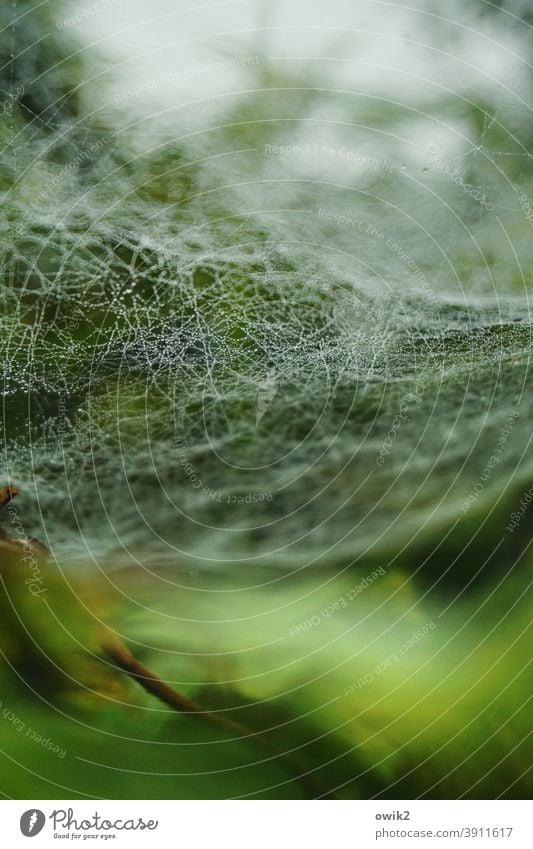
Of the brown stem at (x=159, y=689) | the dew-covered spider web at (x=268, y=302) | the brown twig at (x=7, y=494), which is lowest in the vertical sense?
the brown stem at (x=159, y=689)

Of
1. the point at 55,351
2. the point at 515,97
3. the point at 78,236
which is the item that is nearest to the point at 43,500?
the point at 55,351

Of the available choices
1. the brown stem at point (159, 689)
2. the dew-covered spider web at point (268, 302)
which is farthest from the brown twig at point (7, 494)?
the brown stem at point (159, 689)

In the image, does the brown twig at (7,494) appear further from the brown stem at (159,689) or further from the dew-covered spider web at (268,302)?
the brown stem at (159,689)

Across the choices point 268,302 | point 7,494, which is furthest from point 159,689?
point 268,302

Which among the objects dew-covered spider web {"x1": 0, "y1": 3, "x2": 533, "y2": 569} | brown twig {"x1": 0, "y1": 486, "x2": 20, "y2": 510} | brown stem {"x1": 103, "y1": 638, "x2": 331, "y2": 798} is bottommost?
brown stem {"x1": 103, "y1": 638, "x2": 331, "y2": 798}

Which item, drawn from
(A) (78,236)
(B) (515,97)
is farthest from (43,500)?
(B) (515,97)

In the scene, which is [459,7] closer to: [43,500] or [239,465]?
[239,465]

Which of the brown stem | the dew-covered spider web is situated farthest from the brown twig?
the brown stem

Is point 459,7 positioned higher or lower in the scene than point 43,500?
higher

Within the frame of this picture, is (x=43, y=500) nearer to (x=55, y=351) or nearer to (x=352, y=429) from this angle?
(x=55, y=351)

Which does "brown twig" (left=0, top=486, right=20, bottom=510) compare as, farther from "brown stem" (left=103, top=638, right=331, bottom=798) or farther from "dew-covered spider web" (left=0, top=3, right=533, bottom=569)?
"brown stem" (left=103, top=638, right=331, bottom=798)
